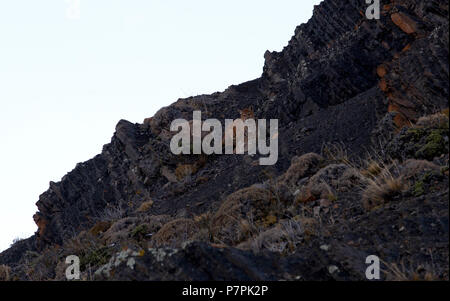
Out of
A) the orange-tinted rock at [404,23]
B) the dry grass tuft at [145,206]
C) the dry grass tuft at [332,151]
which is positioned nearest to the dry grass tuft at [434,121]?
the dry grass tuft at [332,151]

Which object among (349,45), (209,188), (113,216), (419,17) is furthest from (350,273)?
(113,216)

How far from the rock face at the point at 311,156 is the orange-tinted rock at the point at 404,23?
1.8 inches

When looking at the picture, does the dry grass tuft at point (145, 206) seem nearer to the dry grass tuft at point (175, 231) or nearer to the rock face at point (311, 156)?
the rock face at point (311, 156)

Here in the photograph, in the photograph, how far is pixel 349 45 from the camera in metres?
18.5

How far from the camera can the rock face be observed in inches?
209

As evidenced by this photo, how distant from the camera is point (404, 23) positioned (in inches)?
558

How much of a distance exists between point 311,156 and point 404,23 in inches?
200

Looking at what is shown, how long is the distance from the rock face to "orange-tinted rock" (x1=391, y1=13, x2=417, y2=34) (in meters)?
0.05

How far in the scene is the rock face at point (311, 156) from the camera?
531cm

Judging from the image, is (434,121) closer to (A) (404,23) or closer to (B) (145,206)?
(A) (404,23)

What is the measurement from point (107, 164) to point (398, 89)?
19.1m

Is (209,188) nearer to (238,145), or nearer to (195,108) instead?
(238,145)

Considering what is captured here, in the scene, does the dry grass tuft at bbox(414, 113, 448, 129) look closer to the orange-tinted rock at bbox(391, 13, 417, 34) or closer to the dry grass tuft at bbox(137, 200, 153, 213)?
the orange-tinted rock at bbox(391, 13, 417, 34)

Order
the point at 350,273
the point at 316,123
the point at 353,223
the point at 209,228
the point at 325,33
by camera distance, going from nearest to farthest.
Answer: the point at 350,273 < the point at 353,223 < the point at 209,228 < the point at 316,123 < the point at 325,33
